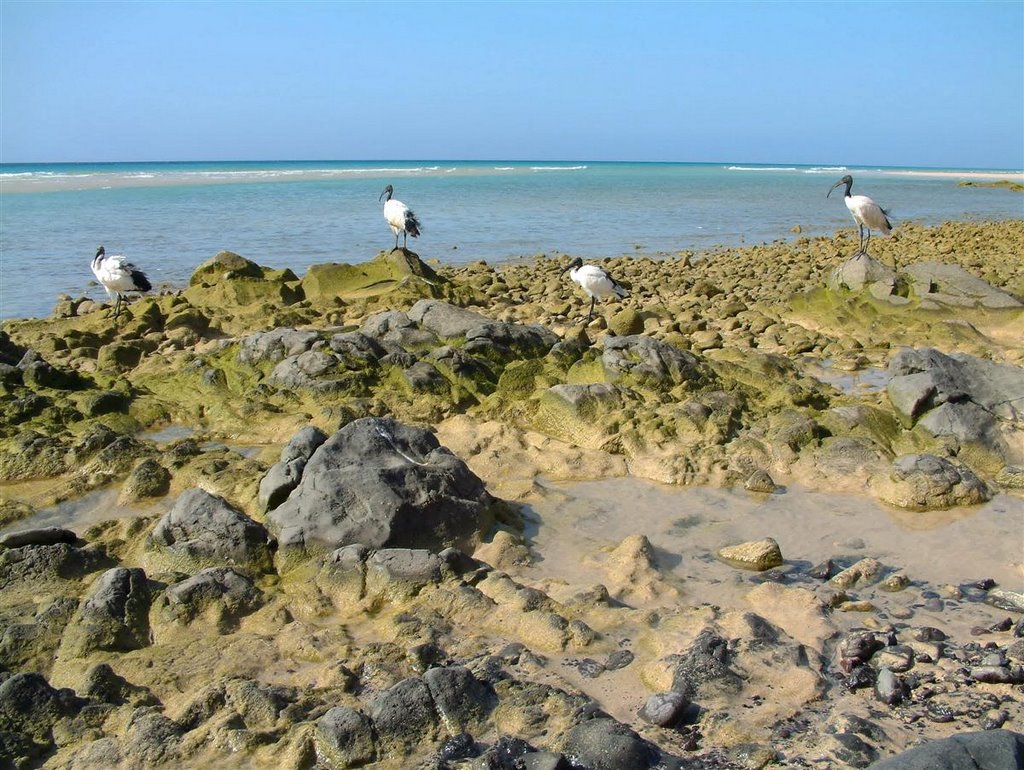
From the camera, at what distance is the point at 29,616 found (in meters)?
4.20

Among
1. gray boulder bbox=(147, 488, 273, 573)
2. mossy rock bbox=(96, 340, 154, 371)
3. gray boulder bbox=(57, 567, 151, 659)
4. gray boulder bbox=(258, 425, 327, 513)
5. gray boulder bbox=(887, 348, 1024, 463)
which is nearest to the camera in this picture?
gray boulder bbox=(57, 567, 151, 659)

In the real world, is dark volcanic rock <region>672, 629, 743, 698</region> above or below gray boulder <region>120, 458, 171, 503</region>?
below

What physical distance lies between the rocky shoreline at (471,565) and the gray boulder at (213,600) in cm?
1

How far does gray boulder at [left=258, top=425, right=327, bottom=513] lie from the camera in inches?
202

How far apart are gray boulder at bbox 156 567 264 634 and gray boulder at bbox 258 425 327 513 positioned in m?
0.75

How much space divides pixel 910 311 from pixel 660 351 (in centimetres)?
454

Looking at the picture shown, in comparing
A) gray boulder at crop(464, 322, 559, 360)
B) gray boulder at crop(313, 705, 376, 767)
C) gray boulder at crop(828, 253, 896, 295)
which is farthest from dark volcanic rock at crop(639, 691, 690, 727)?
gray boulder at crop(828, 253, 896, 295)

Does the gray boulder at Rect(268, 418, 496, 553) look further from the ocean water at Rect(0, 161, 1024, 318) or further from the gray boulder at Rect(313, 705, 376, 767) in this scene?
the ocean water at Rect(0, 161, 1024, 318)

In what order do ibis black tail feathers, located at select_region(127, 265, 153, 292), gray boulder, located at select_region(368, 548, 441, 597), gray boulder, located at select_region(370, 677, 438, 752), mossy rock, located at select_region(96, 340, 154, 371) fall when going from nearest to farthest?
gray boulder, located at select_region(370, 677, 438, 752)
gray boulder, located at select_region(368, 548, 441, 597)
mossy rock, located at select_region(96, 340, 154, 371)
ibis black tail feathers, located at select_region(127, 265, 153, 292)

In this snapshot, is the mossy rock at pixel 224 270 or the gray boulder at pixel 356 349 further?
the mossy rock at pixel 224 270

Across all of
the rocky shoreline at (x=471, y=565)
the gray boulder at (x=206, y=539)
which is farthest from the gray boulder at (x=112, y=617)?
the gray boulder at (x=206, y=539)

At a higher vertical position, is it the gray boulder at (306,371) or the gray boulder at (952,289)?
the gray boulder at (952,289)

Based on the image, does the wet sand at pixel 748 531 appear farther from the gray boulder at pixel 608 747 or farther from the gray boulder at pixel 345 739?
the gray boulder at pixel 345 739

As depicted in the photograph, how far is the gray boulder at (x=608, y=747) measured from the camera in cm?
309
